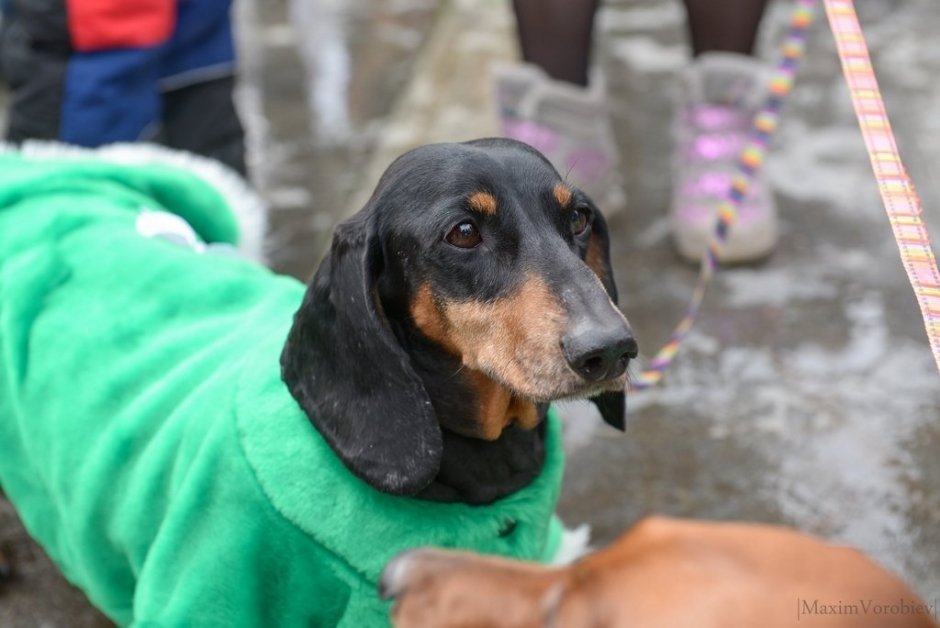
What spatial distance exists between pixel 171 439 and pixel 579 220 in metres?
0.82

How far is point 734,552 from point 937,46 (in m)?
4.32

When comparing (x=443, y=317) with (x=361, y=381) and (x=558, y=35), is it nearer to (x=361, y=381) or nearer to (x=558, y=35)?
(x=361, y=381)

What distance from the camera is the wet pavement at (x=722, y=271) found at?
2672 millimetres

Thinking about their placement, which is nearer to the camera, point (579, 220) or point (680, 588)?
point (680, 588)

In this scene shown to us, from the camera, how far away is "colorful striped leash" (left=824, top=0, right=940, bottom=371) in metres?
1.58

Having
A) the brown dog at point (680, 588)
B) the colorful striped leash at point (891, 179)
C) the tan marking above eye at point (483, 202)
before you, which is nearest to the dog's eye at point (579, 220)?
the tan marking above eye at point (483, 202)

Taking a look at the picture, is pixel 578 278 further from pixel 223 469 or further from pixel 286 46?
pixel 286 46

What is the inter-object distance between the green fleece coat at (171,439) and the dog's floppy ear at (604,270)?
0.11 m

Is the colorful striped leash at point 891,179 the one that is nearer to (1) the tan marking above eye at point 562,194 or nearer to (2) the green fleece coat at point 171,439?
(1) the tan marking above eye at point 562,194

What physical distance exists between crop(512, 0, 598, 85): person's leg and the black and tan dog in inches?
59.7

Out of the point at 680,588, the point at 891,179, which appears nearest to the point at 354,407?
the point at 680,588

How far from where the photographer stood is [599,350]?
1684mm

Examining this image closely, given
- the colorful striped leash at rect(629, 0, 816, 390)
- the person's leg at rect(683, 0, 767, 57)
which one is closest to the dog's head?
the colorful striped leash at rect(629, 0, 816, 390)

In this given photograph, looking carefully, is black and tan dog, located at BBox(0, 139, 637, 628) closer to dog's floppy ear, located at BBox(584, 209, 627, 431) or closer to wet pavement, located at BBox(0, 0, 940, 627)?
dog's floppy ear, located at BBox(584, 209, 627, 431)
